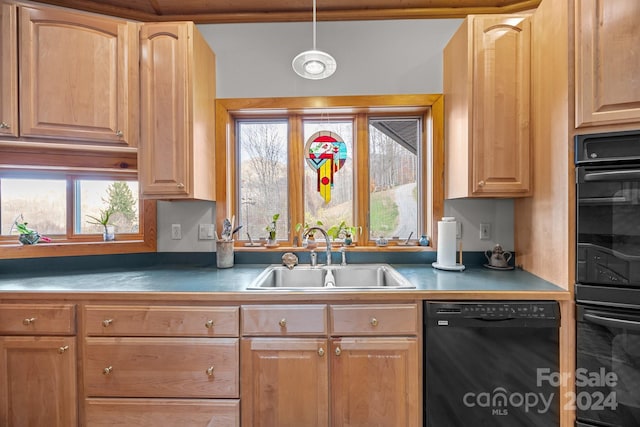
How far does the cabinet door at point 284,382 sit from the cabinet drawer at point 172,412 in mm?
81

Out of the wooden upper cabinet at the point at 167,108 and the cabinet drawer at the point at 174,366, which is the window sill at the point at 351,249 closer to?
the wooden upper cabinet at the point at 167,108

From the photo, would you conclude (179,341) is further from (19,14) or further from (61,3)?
(61,3)

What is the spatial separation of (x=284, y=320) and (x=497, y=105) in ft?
5.52

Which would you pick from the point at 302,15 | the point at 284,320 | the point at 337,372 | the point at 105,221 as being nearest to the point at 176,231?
the point at 105,221

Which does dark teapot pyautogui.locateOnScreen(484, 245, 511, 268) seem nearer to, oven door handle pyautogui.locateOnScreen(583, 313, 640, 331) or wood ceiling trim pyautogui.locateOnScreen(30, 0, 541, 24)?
oven door handle pyautogui.locateOnScreen(583, 313, 640, 331)

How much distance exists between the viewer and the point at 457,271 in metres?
1.74

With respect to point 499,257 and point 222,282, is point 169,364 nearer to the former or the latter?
point 222,282

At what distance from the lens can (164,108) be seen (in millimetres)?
1662

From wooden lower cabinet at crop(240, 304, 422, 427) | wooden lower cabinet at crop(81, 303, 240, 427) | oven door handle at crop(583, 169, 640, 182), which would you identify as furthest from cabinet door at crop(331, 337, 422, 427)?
oven door handle at crop(583, 169, 640, 182)

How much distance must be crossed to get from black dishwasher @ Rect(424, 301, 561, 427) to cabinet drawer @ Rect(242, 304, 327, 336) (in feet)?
1.73

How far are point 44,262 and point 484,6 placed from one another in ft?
11.2

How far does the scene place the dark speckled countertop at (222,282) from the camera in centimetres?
134

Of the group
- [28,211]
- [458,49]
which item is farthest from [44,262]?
[458,49]

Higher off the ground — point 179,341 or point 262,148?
point 262,148
